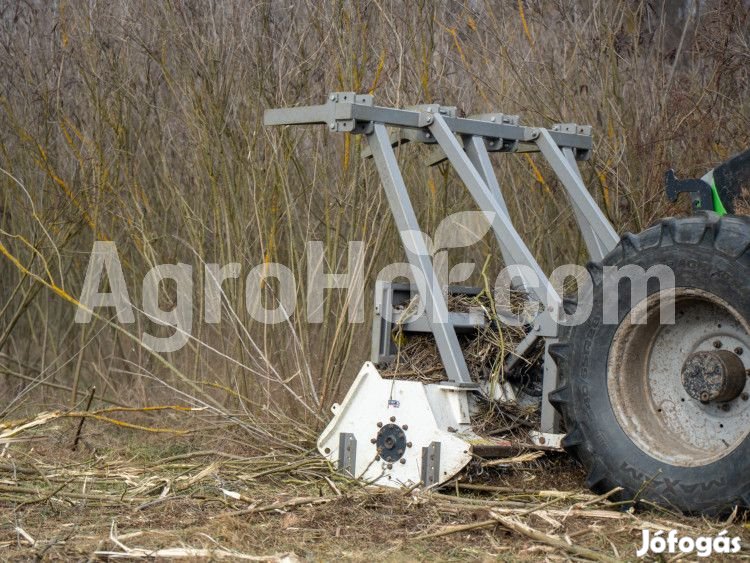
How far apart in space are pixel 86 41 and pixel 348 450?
3.73m

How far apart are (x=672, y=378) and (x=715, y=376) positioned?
0.27 metres

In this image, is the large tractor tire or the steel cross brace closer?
the large tractor tire

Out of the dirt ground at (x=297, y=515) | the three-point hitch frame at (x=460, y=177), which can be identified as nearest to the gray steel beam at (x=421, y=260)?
the three-point hitch frame at (x=460, y=177)

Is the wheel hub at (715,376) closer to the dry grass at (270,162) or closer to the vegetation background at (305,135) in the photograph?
the dry grass at (270,162)

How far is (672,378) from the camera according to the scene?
14.6 ft

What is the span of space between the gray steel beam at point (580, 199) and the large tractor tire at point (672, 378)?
1.10 m

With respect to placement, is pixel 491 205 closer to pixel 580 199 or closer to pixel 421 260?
pixel 421 260

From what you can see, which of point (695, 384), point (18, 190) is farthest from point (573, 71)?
point (18, 190)

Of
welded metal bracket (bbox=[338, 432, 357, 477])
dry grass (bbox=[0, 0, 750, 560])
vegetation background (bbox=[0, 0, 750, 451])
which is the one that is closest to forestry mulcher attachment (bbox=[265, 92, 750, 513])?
welded metal bracket (bbox=[338, 432, 357, 477])

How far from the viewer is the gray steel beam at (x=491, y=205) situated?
16.7ft

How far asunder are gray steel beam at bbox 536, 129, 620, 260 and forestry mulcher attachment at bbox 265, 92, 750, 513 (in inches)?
1.6

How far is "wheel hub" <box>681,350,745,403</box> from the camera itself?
13.7 ft

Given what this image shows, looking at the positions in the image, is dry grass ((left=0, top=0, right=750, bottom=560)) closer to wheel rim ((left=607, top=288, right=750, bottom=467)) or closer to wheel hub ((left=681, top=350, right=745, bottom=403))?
wheel rim ((left=607, top=288, right=750, bottom=467))

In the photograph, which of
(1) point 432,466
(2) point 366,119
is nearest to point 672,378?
(1) point 432,466
